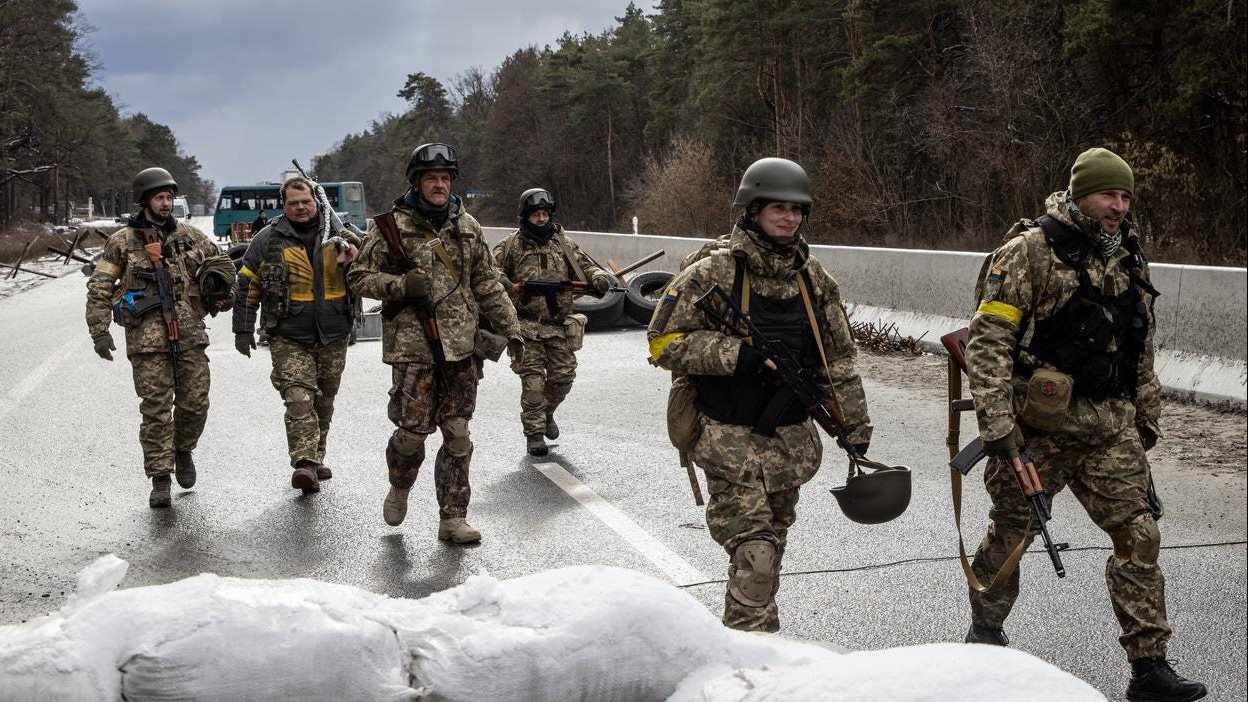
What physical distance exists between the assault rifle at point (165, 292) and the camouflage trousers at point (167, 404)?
0.03 metres

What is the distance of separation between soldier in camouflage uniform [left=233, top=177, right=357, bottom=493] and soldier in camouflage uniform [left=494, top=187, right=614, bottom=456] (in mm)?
1596

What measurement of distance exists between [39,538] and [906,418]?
6181mm

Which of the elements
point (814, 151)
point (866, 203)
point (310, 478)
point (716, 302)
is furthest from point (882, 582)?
point (814, 151)

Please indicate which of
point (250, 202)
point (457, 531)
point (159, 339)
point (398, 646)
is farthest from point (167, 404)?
point (250, 202)

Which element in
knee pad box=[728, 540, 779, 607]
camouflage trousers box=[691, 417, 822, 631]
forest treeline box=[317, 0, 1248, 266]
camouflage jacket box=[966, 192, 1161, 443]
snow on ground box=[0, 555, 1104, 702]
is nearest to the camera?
snow on ground box=[0, 555, 1104, 702]

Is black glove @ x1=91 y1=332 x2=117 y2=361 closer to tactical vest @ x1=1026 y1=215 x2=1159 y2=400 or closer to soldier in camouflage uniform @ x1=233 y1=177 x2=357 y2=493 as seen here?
soldier in camouflage uniform @ x1=233 y1=177 x2=357 y2=493

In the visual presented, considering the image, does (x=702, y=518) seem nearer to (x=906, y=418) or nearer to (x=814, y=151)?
(x=906, y=418)

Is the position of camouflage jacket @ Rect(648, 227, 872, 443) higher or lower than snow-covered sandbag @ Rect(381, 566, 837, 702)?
higher

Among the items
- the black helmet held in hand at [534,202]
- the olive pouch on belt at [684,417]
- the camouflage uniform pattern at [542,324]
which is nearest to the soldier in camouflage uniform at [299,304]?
the camouflage uniform pattern at [542,324]

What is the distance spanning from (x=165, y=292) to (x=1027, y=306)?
5.19 metres

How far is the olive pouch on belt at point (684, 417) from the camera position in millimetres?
4492

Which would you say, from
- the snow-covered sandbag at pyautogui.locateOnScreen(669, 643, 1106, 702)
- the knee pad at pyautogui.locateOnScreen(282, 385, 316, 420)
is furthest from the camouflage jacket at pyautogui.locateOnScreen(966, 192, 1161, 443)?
the knee pad at pyautogui.locateOnScreen(282, 385, 316, 420)

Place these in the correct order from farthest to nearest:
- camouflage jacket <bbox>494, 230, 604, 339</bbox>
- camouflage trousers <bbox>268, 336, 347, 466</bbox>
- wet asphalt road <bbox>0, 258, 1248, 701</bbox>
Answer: camouflage jacket <bbox>494, 230, 604, 339</bbox> → camouflage trousers <bbox>268, 336, 347, 466</bbox> → wet asphalt road <bbox>0, 258, 1248, 701</bbox>

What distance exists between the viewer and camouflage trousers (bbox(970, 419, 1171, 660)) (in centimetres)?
437
